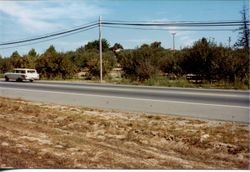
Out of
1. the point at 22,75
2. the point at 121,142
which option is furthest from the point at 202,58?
the point at 121,142

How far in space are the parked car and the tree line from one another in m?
0.52

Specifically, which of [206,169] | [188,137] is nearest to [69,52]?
[188,137]

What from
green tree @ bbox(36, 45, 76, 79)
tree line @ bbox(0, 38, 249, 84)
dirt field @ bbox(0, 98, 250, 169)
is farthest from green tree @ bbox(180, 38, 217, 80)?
dirt field @ bbox(0, 98, 250, 169)

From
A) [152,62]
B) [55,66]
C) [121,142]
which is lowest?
[121,142]

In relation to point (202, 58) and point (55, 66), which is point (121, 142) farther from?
point (202, 58)

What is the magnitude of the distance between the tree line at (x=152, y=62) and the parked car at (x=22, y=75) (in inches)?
20.4

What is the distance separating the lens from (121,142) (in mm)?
7859

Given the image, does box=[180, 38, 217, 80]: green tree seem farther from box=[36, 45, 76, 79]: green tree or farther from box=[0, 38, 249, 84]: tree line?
box=[36, 45, 76, 79]: green tree

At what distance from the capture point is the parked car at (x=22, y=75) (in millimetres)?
27380

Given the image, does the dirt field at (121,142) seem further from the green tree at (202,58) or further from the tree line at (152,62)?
the green tree at (202,58)

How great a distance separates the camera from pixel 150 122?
10203mm

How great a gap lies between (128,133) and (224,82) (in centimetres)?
2145

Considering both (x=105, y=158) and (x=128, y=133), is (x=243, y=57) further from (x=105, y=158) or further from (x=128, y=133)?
(x=105, y=158)

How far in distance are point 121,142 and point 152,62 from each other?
28.1m
